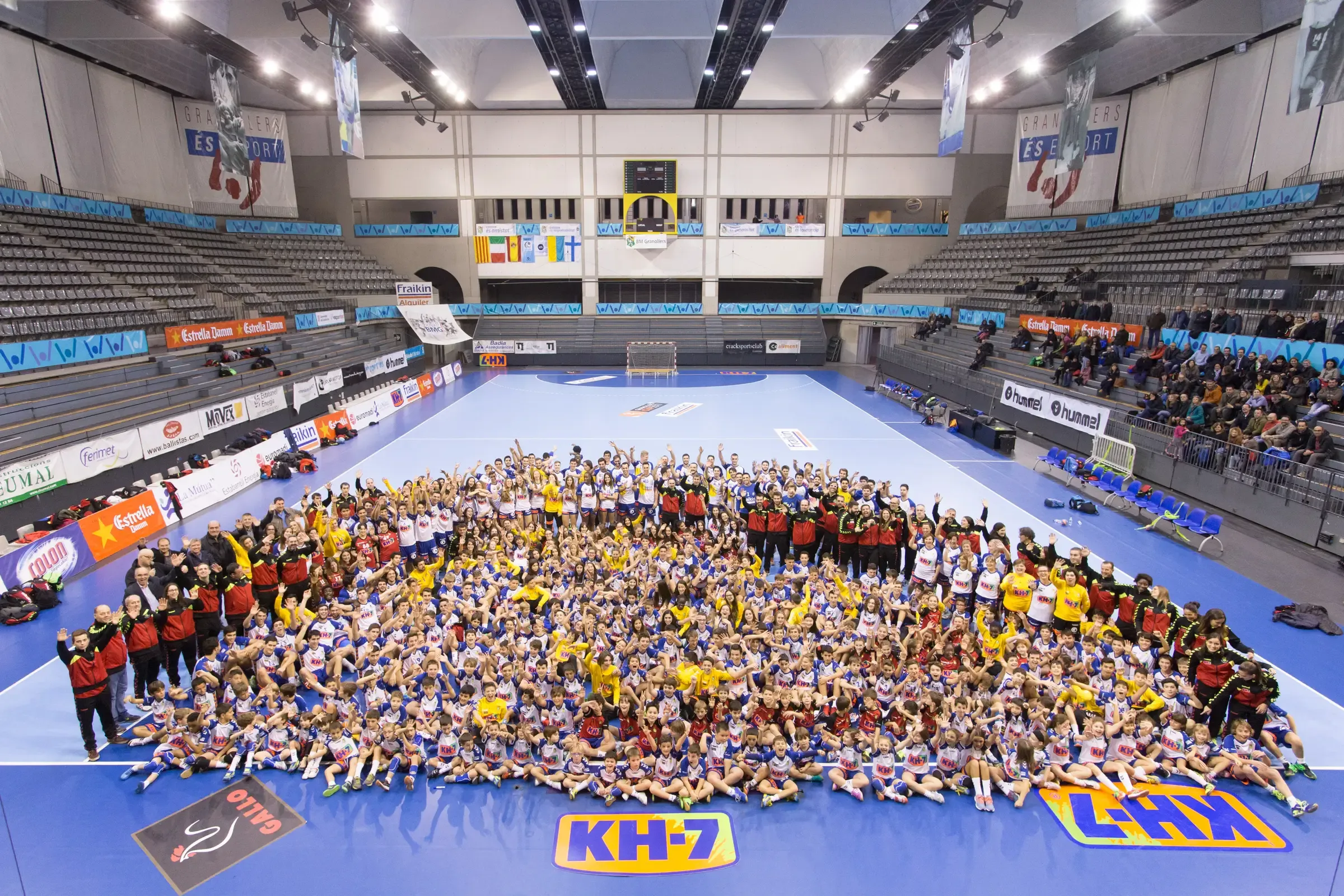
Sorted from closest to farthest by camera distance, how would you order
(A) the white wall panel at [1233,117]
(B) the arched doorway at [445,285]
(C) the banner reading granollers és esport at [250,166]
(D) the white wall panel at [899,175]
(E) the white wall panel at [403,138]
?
(A) the white wall panel at [1233,117]
(C) the banner reading granollers és esport at [250,166]
(E) the white wall panel at [403,138]
(D) the white wall panel at [899,175]
(B) the arched doorway at [445,285]

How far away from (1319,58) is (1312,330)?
705 cm

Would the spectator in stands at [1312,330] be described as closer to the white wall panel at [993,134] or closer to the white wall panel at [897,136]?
the white wall panel at [897,136]

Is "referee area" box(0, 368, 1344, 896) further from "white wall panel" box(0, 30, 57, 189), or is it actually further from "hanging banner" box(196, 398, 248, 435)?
"white wall panel" box(0, 30, 57, 189)

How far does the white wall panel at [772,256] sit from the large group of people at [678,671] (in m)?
32.5

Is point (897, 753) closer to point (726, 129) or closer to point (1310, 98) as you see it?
point (1310, 98)

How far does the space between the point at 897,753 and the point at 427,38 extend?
27.7 metres

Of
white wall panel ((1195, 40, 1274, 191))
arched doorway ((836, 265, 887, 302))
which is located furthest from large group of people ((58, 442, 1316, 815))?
arched doorway ((836, 265, 887, 302))

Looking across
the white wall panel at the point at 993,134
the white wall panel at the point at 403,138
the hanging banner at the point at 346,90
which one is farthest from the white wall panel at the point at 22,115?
the white wall panel at the point at 993,134

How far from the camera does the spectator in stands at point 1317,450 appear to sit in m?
14.6

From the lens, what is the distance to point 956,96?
22.3 metres

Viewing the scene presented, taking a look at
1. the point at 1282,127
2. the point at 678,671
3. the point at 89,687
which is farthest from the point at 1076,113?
the point at 89,687

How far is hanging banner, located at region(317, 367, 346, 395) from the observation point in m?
27.2

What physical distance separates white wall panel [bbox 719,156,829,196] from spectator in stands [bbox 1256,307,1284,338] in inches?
1015

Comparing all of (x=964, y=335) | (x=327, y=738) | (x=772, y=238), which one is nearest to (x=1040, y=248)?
(x=964, y=335)
